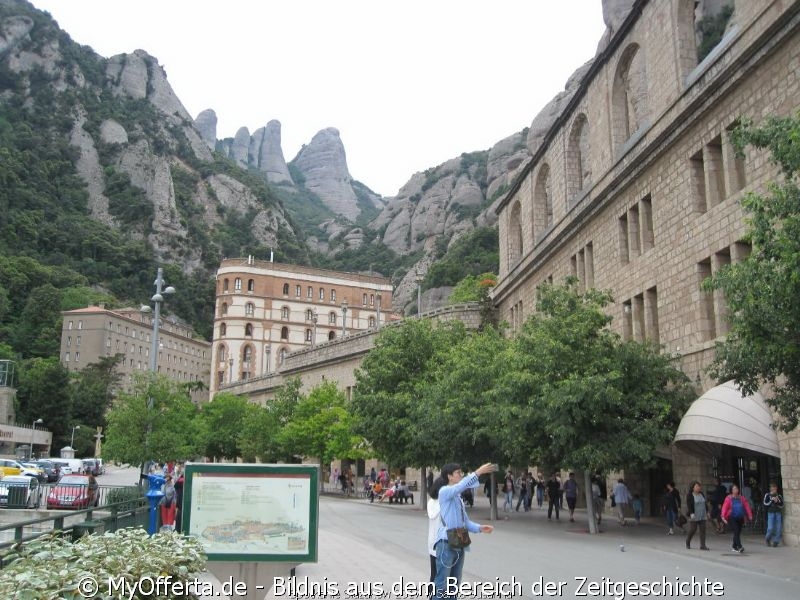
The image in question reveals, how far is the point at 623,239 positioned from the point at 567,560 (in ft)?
45.2

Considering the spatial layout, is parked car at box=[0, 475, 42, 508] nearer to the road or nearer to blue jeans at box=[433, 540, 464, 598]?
the road

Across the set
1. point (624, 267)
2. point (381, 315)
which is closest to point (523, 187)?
point (624, 267)

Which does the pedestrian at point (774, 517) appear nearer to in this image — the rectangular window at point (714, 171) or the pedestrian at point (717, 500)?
the pedestrian at point (717, 500)

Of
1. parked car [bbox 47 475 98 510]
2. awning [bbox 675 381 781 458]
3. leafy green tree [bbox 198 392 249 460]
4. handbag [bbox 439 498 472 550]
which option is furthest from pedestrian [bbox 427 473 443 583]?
leafy green tree [bbox 198 392 249 460]

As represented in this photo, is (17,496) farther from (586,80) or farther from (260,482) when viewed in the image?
(586,80)

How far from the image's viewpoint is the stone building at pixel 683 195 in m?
17.3

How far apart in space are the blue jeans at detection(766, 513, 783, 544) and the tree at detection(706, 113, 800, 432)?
5133 millimetres

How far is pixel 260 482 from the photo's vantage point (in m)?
8.09

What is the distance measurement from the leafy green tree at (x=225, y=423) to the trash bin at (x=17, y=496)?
1270 inches

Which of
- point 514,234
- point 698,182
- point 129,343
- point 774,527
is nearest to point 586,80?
point 698,182

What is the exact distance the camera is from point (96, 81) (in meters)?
160

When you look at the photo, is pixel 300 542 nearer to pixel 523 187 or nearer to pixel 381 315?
pixel 523 187

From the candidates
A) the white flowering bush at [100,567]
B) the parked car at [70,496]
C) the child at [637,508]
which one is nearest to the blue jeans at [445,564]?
the white flowering bush at [100,567]

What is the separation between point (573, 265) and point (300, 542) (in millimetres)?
23881
